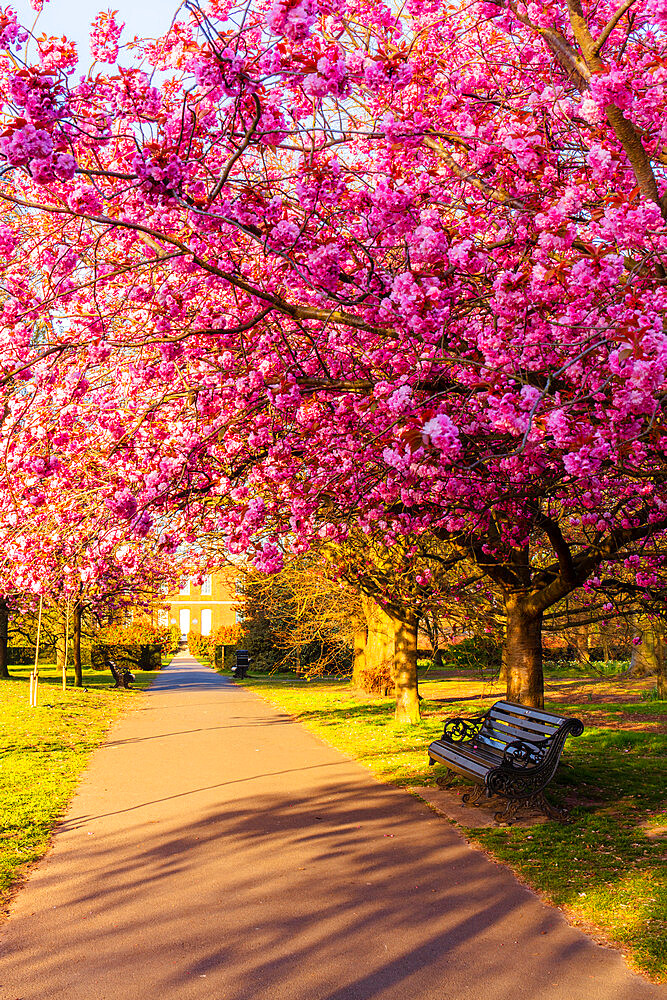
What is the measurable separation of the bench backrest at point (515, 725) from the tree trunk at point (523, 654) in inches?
30.9

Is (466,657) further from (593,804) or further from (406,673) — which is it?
(593,804)

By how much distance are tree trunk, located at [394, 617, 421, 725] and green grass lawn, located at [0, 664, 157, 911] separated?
5677mm

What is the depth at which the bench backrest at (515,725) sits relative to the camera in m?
9.10

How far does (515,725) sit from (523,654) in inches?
66.1

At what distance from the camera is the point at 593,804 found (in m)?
9.34

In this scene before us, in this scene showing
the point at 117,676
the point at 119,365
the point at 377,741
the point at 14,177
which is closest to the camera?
the point at 14,177

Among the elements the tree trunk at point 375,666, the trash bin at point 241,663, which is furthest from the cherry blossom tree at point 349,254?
the trash bin at point 241,663

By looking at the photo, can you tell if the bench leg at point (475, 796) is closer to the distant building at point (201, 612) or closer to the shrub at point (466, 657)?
the shrub at point (466, 657)

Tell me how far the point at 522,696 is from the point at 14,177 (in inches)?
337

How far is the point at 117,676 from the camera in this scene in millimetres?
29516

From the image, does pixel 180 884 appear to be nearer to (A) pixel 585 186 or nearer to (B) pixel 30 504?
(B) pixel 30 504

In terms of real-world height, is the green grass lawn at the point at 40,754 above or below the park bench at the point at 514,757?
below

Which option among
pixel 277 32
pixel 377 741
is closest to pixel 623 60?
pixel 277 32

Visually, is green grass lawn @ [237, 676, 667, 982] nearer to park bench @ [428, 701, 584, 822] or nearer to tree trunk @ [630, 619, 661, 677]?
park bench @ [428, 701, 584, 822]
